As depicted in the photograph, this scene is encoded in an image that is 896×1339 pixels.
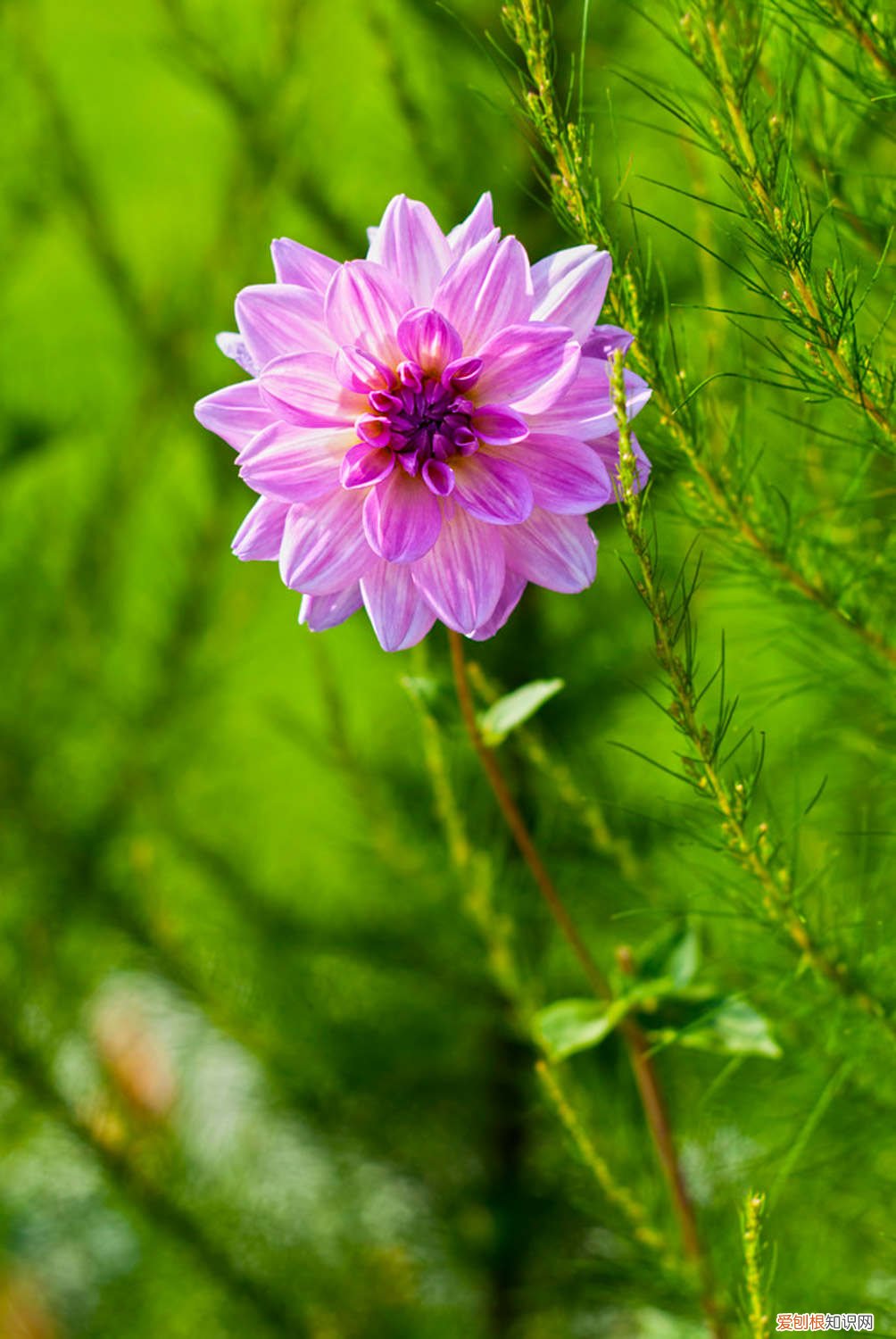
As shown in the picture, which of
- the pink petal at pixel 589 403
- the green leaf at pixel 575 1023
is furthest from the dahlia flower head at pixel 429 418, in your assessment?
the green leaf at pixel 575 1023

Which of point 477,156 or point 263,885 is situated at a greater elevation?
point 477,156

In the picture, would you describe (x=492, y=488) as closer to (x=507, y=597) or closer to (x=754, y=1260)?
(x=507, y=597)

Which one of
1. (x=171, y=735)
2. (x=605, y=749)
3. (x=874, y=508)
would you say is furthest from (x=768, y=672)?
(x=171, y=735)

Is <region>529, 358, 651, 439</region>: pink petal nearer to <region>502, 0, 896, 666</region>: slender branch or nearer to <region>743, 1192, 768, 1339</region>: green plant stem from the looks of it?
<region>502, 0, 896, 666</region>: slender branch

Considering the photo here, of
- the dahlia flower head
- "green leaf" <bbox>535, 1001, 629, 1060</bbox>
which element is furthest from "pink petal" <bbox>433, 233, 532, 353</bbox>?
"green leaf" <bbox>535, 1001, 629, 1060</bbox>

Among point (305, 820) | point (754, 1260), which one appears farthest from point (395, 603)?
point (305, 820)

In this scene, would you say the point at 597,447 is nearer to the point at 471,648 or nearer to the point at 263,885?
the point at 471,648
